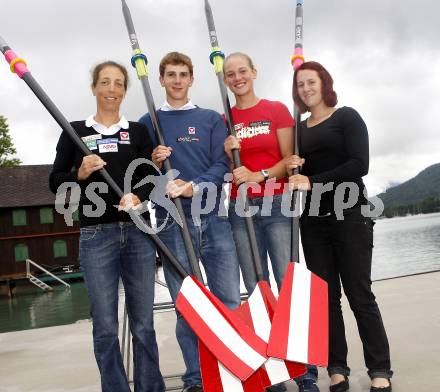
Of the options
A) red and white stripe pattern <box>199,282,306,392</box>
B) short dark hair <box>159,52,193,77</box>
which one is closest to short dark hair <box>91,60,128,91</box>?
short dark hair <box>159,52,193,77</box>

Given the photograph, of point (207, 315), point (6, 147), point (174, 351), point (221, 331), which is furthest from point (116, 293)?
point (6, 147)

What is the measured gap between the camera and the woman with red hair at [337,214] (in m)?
2.88

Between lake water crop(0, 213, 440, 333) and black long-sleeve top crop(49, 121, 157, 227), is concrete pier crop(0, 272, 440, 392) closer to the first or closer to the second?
black long-sleeve top crop(49, 121, 157, 227)

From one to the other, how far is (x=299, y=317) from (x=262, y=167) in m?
1.01

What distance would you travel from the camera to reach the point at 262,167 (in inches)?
124

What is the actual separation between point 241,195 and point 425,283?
164 inches

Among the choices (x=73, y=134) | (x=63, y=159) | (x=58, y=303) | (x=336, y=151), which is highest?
(x=73, y=134)

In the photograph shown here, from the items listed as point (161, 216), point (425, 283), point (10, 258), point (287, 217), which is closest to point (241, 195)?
point (287, 217)

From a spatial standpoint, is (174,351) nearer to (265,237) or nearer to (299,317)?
(265,237)

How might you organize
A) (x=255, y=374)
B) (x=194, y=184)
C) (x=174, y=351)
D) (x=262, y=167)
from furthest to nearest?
(x=174, y=351)
(x=262, y=167)
(x=194, y=184)
(x=255, y=374)

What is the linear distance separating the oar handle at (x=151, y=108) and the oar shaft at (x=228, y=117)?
0.36m

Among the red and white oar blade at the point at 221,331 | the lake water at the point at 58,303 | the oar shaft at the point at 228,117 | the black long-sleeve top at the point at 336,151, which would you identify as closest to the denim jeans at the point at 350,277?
the black long-sleeve top at the point at 336,151

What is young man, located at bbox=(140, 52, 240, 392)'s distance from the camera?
2.97m

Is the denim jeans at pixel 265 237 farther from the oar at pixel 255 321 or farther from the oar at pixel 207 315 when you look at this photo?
the oar at pixel 207 315
